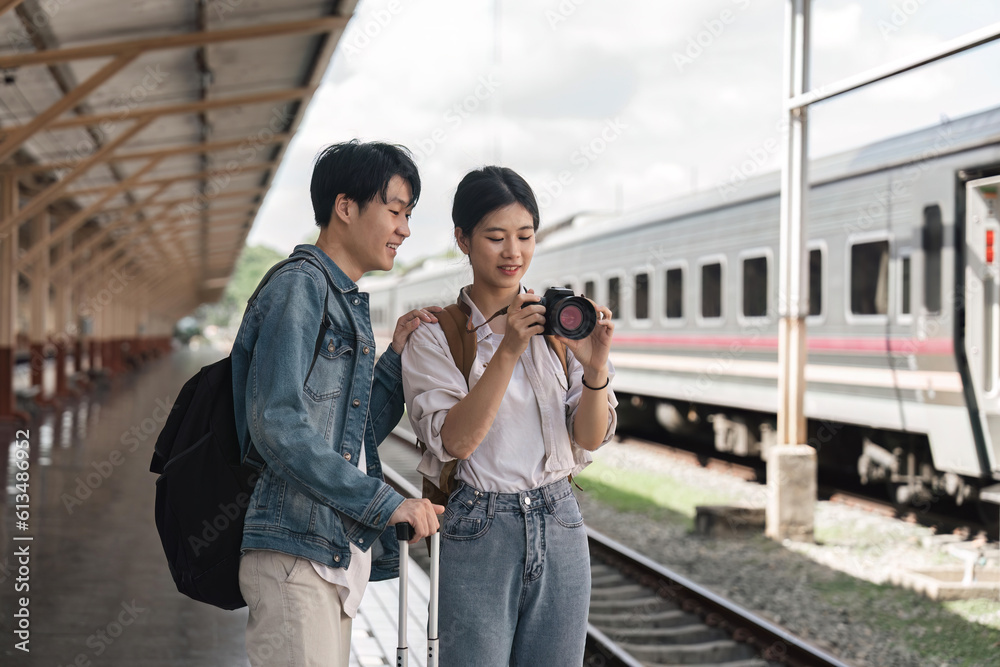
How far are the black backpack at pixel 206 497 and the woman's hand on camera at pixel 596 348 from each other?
55 centimetres

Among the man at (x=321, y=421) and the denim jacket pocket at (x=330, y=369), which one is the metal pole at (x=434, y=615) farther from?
the denim jacket pocket at (x=330, y=369)

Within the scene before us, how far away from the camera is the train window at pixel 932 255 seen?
7902 mm

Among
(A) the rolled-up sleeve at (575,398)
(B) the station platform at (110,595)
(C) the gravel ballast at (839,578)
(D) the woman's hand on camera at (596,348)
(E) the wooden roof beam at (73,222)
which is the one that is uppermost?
(E) the wooden roof beam at (73,222)

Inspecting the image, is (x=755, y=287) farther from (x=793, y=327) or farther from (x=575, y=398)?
(x=575, y=398)

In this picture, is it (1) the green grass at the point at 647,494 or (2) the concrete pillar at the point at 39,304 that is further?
(2) the concrete pillar at the point at 39,304

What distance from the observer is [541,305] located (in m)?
2.00

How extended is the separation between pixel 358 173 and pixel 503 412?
2.00ft

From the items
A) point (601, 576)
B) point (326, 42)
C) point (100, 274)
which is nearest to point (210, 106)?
point (326, 42)

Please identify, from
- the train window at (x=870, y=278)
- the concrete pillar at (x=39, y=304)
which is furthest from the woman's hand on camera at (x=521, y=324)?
the concrete pillar at (x=39, y=304)

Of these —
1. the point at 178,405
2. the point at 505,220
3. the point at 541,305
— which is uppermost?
the point at 505,220

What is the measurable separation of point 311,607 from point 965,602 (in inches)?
209

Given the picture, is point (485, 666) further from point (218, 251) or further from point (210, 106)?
point (218, 251)

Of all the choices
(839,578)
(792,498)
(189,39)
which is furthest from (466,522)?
(189,39)

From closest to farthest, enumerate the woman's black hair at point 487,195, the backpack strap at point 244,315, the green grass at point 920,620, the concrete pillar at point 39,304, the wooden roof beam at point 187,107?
1. the backpack strap at point 244,315
2. the woman's black hair at point 487,195
3. the green grass at point 920,620
4. the wooden roof beam at point 187,107
5. the concrete pillar at point 39,304
